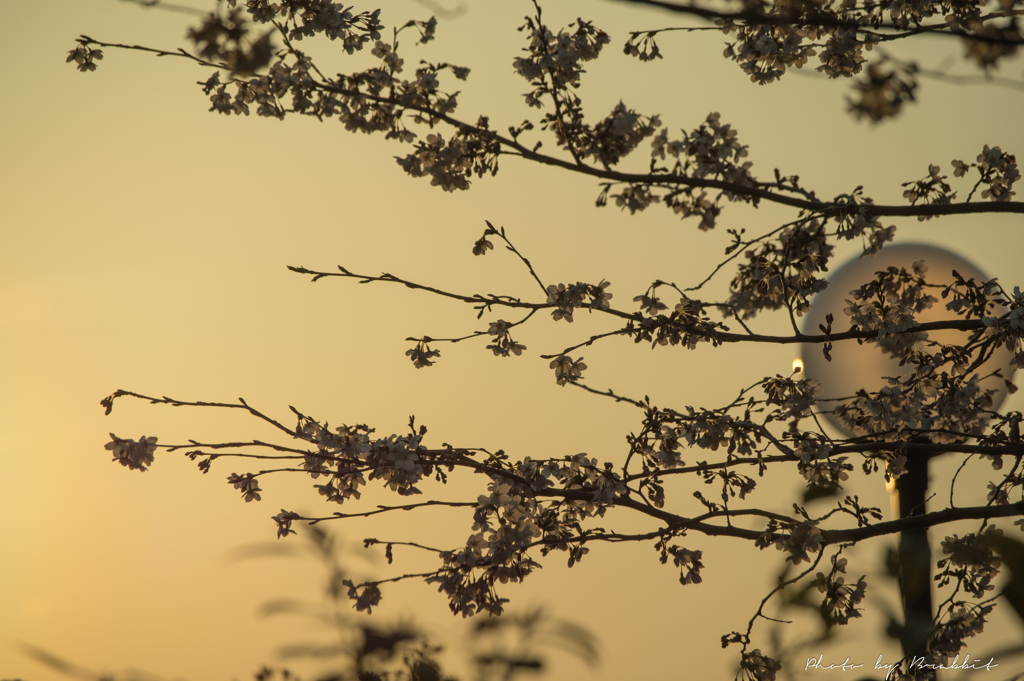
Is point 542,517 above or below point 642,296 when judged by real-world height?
below

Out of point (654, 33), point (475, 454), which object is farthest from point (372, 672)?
point (654, 33)

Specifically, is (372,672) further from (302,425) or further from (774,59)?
(774,59)

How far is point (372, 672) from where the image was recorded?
1752mm

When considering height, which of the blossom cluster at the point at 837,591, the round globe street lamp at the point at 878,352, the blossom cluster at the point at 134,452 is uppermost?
the round globe street lamp at the point at 878,352

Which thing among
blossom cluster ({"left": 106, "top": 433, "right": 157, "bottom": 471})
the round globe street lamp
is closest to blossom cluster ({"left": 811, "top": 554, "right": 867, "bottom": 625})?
the round globe street lamp

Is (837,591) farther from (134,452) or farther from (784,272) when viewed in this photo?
(134,452)

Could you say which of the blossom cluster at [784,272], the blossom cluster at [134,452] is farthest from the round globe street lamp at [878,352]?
the blossom cluster at [134,452]

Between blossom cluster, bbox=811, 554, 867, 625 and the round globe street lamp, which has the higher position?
the round globe street lamp

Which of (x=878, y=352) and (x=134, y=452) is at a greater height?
(x=878, y=352)

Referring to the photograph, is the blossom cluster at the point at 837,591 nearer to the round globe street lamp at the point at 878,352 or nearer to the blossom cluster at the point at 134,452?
the round globe street lamp at the point at 878,352

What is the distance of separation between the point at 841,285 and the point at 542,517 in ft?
7.92

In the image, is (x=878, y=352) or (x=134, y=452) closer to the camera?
A: (x=134, y=452)

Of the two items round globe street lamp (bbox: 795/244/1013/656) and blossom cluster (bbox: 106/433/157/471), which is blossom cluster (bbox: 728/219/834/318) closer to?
round globe street lamp (bbox: 795/244/1013/656)

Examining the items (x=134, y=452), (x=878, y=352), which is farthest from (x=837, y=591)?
(x=134, y=452)
